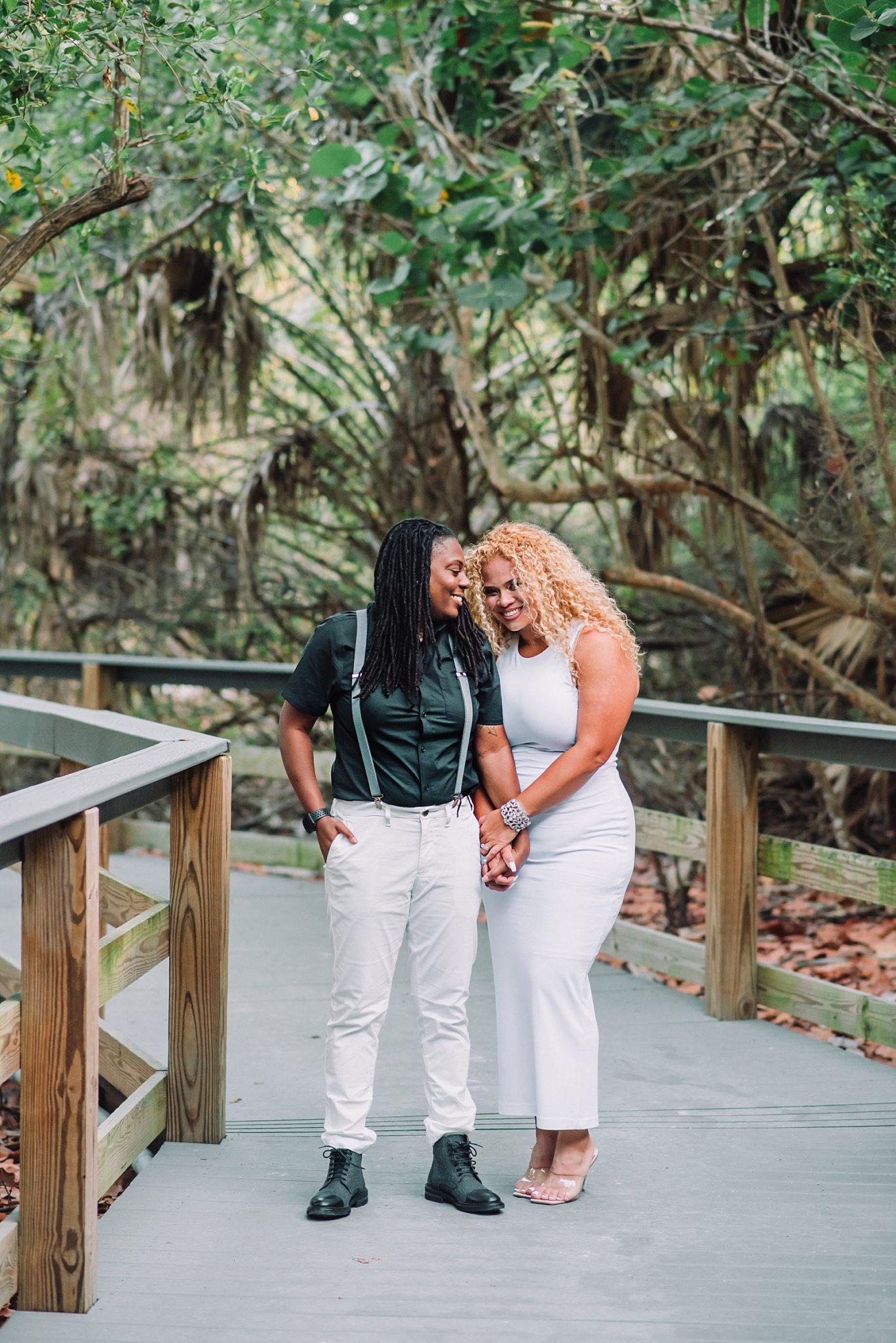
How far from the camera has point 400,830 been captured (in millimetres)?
3393

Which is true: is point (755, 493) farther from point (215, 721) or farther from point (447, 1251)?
point (447, 1251)

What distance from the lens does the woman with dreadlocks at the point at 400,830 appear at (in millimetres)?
3391

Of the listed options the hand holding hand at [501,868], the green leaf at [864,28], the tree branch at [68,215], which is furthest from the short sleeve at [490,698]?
the green leaf at [864,28]

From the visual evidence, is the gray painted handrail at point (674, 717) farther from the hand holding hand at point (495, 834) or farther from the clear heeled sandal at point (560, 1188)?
the clear heeled sandal at point (560, 1188)

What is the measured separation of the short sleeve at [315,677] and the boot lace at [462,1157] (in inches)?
44.5

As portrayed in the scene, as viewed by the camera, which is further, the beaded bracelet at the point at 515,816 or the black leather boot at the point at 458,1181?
the beaded bracelet at the point at 515,816

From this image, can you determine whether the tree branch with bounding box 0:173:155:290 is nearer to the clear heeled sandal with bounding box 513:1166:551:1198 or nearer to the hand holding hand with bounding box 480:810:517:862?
the hand holding hand with bounding box 480:810:517:862

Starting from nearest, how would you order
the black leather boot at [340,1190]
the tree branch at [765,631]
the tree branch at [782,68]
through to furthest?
the black leather boot at [340,1190], the tree branch at [782,68], the tree branch at [765,631]

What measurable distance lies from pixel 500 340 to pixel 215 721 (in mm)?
4008

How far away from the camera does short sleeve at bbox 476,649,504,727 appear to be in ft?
11.7

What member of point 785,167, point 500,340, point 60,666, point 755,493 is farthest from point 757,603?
point 500,340

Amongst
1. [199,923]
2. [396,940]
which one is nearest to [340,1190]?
[396,940]

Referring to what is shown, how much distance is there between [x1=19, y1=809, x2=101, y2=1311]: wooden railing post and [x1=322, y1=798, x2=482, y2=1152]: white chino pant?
0.71 meters

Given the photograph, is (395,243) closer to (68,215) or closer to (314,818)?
(68,215)
